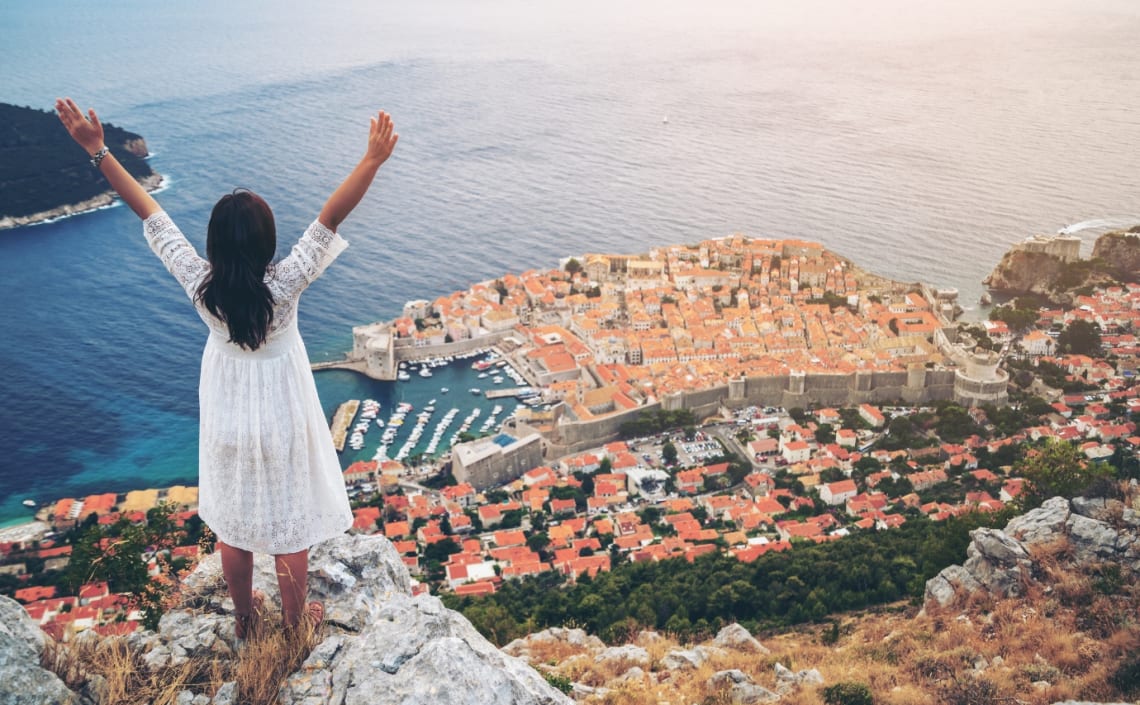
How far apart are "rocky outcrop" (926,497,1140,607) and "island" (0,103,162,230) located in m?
28.1

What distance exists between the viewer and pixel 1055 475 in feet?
23.8

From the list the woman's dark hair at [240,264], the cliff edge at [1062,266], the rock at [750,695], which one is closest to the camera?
the woman's dark hair at [240,264]

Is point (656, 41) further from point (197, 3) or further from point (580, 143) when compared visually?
point (197, 3)

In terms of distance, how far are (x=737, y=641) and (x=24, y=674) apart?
4467 millimetres

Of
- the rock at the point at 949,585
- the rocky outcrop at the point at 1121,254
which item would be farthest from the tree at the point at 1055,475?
the rocky outcrop at the point at 1121,254

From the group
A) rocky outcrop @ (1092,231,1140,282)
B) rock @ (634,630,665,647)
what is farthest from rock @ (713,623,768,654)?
rocky outcrop @ (1092,231,1140,282)

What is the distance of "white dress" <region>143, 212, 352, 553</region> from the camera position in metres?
2.07

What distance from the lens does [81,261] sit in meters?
25.1

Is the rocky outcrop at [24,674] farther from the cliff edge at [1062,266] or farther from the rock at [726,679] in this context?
the cliff edge at [1062,266]

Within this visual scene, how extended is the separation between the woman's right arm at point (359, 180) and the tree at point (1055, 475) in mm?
6710

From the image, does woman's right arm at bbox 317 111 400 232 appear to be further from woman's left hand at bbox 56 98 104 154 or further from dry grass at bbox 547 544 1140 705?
dry grass at bbox 547 544 1140 705

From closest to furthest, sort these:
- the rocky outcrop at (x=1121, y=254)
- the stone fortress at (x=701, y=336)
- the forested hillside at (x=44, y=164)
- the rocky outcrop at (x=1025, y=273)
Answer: the rocky outcrop at (x=1121, y=254) < the stone fortress at (x=701, y=336) < the rocky outcrop at (x=1025, y=273) < the forested hillside at (x=44, y=164)

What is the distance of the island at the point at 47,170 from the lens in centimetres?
2904

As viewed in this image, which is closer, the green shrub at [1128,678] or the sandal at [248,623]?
the sandal at [248,623]
